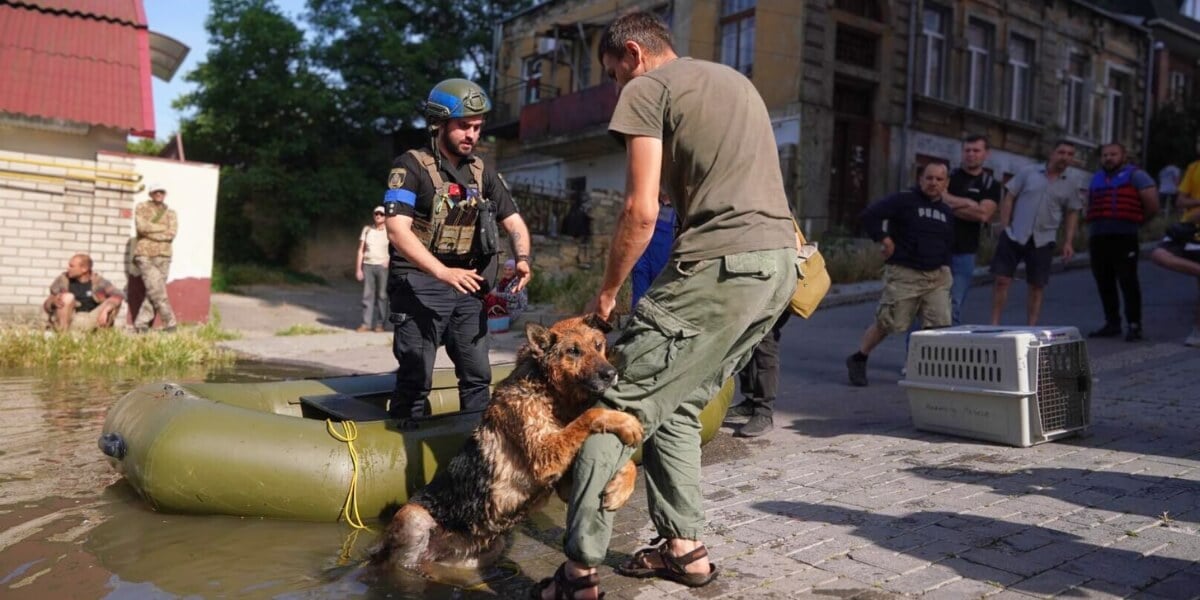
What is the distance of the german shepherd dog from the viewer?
3.13 m

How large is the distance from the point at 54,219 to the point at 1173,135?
100ft

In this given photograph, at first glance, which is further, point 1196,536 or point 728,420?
point 728,420

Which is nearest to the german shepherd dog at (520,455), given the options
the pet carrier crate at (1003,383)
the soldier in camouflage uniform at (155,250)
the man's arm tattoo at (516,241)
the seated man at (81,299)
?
the man's arm tattoo at (516,241)

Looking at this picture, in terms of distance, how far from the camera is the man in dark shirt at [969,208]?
26.3 ft

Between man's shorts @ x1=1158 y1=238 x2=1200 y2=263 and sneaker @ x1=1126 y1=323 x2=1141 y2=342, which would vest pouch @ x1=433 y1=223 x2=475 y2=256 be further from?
sneaker @ x1=1126 y1=323 x2=1141 y2=342

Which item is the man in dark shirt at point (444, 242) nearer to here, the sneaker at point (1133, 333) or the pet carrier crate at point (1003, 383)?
the pet carrier crate at point (1003, 383)

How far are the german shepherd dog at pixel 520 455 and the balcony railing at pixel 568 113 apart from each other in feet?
61.7

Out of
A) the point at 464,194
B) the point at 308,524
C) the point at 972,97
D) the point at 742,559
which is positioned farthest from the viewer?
the point at 972,97

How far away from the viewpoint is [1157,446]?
5.25 meters

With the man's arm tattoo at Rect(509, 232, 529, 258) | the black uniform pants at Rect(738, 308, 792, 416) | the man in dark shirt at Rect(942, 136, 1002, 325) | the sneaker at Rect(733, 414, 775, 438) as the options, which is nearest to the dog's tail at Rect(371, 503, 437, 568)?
the man's arm tattoo at Rect(509, 232, 529, 258)

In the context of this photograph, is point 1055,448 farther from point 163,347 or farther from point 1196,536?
point 163,347

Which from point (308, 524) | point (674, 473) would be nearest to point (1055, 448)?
point (674, 473)

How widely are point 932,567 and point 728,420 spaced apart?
2.91m

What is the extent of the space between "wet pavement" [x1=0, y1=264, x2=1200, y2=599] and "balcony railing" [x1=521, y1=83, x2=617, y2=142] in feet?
56.2
